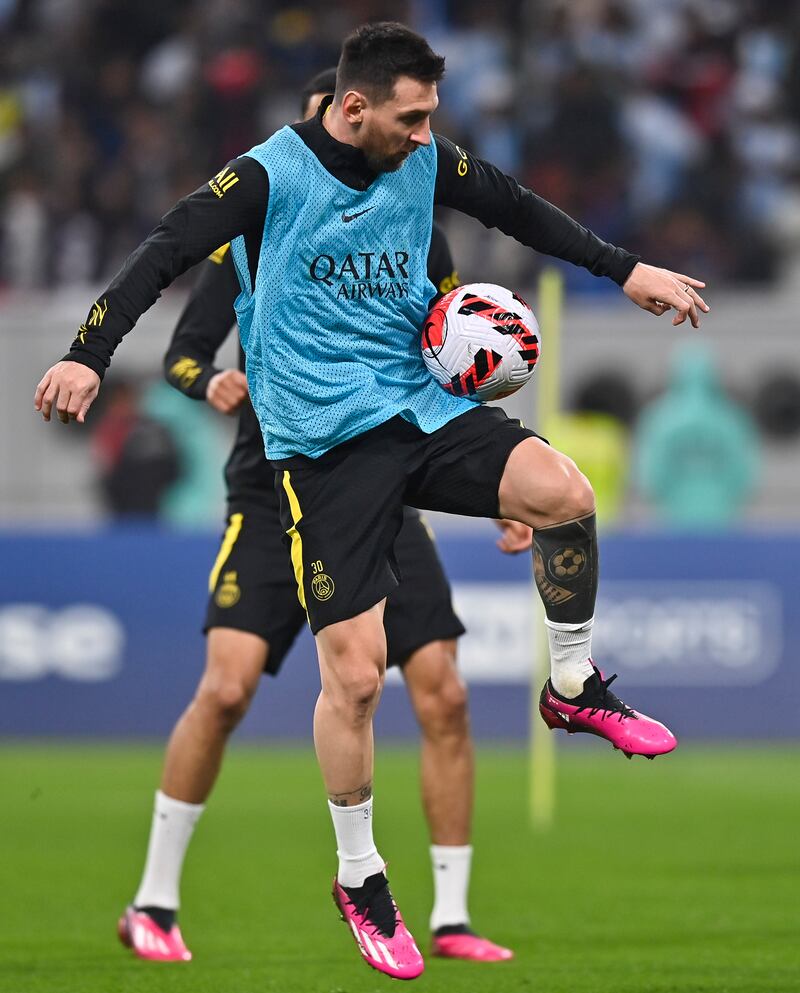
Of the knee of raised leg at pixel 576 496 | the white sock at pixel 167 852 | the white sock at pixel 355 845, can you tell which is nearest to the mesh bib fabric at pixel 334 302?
the knee of raised leg at pixel 576 496

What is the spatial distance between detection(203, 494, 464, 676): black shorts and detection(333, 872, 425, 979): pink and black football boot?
1.21 meters

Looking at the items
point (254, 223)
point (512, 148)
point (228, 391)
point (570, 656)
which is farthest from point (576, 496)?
point (512, 148)

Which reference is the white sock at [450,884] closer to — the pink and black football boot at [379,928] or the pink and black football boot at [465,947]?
the pink and black football boot at [465,947]

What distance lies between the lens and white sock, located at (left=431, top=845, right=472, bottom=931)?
Answer: 6.05 meters

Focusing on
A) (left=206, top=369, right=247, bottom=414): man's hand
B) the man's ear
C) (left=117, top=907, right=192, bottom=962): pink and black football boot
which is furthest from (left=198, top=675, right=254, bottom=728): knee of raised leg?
the man's ear

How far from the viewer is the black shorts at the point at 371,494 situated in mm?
4969

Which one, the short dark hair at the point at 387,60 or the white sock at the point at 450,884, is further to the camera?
the white sock at the point at 450,884

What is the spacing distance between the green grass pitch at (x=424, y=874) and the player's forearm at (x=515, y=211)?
81.1 inches

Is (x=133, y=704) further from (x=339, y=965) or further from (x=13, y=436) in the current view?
(x=339, y=965)

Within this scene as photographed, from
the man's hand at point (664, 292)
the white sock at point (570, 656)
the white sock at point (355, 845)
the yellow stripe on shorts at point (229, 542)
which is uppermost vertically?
the man's hand at point (664, 292)

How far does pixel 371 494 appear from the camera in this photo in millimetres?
5012

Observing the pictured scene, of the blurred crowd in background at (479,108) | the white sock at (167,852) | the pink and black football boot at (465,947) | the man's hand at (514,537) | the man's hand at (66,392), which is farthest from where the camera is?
the blurred crowd in background at (479,108)

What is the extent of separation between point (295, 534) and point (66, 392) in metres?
0.88

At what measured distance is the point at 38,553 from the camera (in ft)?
38.4
